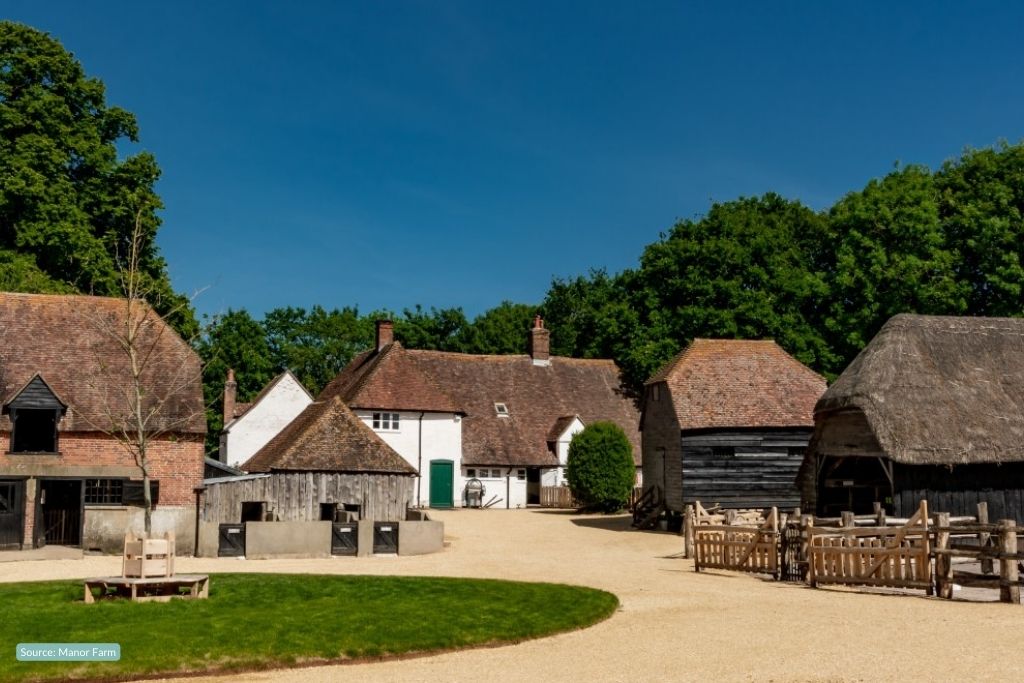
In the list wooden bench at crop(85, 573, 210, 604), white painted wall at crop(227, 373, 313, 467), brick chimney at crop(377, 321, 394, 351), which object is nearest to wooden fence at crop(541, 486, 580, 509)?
brick chimney at crop(377, 321, 394, 351)

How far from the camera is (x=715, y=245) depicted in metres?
51.8

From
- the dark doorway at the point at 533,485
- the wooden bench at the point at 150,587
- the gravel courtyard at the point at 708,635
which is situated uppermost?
the dark doorway at the point at 533,485

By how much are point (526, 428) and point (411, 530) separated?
23.9 meters

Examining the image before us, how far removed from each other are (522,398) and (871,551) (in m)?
34.5

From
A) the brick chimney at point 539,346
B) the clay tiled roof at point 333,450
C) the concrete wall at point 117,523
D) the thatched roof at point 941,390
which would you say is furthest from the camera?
the brick chimney at point 539,346

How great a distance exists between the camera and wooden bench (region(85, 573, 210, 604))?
17747 millimetres

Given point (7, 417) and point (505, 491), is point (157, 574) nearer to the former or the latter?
point (7, 417)

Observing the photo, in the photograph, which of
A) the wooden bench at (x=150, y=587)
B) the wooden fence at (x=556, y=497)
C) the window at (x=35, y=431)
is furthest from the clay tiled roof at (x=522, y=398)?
the wooden bench at (x=150, y=587)

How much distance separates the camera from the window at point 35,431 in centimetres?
2986

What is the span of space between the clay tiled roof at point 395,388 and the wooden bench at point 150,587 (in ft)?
93.9

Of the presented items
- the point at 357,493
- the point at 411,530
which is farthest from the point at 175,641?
the point at 357,493

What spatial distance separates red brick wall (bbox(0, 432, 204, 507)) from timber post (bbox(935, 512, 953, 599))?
21745 mm

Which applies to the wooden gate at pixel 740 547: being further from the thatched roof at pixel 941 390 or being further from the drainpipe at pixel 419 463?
the drainpipe at pixel 419 463

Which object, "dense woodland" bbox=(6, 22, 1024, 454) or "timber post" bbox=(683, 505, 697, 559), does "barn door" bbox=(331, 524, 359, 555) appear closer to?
"timber post" bbox=(683, 505, 697, 559)
